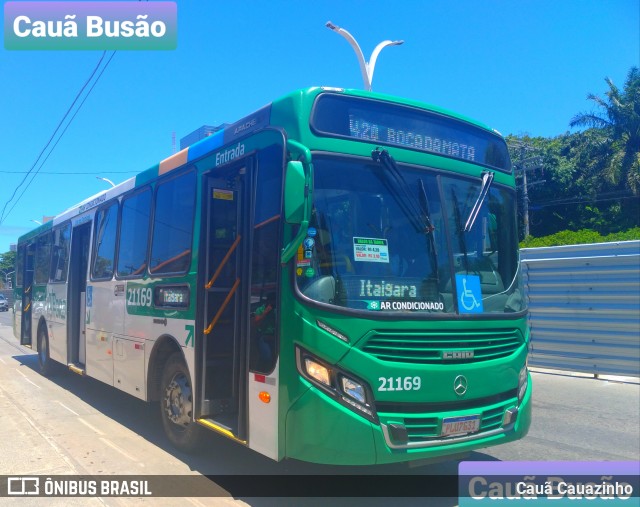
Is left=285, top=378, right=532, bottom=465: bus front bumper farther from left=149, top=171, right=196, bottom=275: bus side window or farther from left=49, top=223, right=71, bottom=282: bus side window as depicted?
left=49, top=223, right=71, bottom=282: bus side window

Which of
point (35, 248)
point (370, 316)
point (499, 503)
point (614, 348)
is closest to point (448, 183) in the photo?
point (370, 316)

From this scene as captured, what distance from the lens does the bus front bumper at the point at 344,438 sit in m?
4.05

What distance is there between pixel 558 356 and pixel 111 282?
8239 mm

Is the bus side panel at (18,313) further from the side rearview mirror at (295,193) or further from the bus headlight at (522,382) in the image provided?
the bus headlight at (522,382)

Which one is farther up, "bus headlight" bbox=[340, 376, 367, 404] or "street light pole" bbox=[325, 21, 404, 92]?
"street light pole" bbox=[325, 21, 404, 92]

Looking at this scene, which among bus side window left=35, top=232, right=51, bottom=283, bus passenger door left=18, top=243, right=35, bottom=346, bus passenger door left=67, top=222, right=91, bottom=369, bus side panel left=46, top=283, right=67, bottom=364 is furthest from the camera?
bus passenger door left=18, top=243, right=35, bottom=346

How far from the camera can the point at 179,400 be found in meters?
6.00

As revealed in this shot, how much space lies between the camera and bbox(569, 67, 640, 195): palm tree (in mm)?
31000

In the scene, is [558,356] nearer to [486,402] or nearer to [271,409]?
[486,402]

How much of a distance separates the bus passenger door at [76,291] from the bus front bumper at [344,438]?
663 centimetres

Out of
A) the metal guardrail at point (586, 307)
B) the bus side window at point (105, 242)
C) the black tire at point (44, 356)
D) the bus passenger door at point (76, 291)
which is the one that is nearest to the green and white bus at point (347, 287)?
the bus side window at point (105, 242)

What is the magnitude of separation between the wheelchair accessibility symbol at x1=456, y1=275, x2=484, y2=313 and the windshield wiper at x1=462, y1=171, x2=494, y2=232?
0.43 metres

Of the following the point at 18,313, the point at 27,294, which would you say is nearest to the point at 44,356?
the point at 27,294

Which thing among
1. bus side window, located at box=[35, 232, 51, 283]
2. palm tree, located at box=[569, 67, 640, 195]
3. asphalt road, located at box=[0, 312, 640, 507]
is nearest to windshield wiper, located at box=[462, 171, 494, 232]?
asphalt road, located at box=[0, 312, 640, 507]
